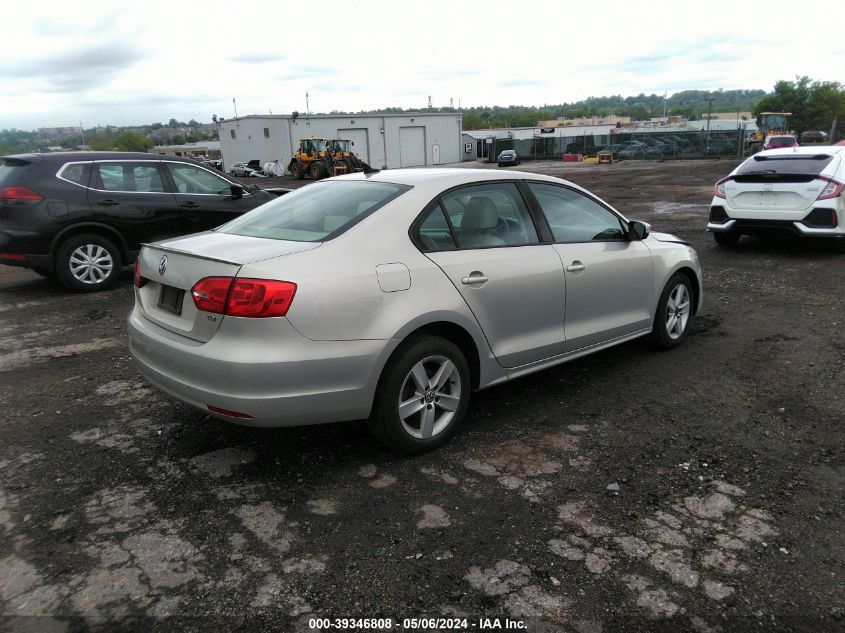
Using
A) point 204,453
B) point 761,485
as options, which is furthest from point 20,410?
point 761,485

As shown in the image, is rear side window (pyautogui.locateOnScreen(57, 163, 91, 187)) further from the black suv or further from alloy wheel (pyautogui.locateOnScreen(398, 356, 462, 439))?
alloy wheel (pyautogui.locateOnScreen(398, 356, 462, 439))

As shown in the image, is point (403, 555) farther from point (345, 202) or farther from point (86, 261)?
point (86, 261)

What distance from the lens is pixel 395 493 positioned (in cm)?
340

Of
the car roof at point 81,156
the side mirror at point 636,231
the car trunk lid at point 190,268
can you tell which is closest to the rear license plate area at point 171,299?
the car trunk lid at point 190,268

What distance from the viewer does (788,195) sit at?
9.05 metres

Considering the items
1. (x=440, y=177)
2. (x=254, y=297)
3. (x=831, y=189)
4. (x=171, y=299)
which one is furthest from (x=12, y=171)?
(x=831, y=189)

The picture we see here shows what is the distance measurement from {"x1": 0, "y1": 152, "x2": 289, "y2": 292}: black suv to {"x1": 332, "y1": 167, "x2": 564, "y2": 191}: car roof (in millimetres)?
4878

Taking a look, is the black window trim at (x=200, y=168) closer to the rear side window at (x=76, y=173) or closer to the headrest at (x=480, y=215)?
the rear side window at (x=76, y=173)

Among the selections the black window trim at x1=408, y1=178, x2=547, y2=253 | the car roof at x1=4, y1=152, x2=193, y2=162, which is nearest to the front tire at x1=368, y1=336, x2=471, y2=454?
the black window trim at x1=408, y1=178, x2=547, y2=253

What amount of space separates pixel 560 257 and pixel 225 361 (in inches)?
93.1

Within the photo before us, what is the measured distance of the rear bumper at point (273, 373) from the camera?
3.16 metres

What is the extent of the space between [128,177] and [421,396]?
6520 mm

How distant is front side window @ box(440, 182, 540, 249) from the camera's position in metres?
4.04

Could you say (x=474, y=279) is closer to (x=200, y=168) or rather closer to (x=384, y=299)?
(x=384, y=299)
